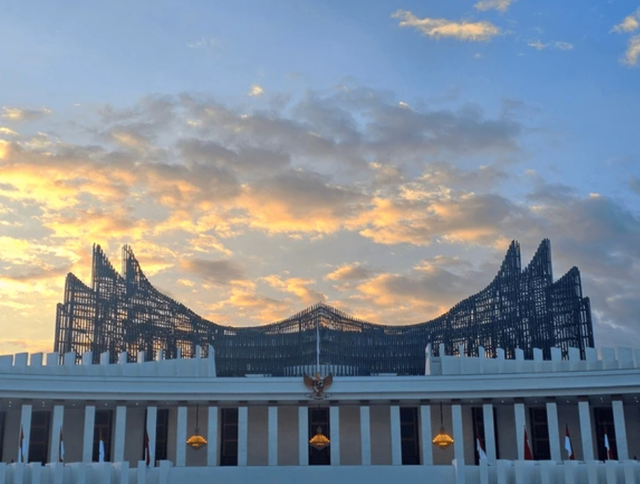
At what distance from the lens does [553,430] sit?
34156 millimetres

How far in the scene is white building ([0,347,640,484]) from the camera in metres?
31.5

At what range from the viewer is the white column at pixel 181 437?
3427cm

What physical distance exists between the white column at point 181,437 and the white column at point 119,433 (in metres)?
2.26

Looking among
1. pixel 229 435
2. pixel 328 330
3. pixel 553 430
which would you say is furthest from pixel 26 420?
pixel 328 330

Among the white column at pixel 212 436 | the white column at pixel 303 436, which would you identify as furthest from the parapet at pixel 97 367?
the white column at pixel 303 436

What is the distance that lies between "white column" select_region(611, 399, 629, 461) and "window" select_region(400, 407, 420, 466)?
28.1ft

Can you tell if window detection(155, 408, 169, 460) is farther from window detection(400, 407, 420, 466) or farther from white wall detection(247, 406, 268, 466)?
window detection(400, 407, 420, 466)

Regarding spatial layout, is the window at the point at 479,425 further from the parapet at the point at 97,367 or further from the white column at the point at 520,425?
the parapet at the point at 97,367

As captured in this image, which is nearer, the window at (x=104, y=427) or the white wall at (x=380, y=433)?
the window at (x=104, y=427)

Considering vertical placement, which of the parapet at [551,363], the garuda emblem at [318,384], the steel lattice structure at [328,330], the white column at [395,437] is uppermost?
the steel lattice structure at [328,330]

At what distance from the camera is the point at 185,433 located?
3478 centimetres

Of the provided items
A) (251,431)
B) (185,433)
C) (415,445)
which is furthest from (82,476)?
(415,445)

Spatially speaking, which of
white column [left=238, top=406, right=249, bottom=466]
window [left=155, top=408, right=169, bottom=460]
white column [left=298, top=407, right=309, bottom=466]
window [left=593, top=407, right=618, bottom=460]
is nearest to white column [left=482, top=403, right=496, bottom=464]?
window [left=593, top=407, right=618, bottom=460]

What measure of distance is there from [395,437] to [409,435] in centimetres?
266
